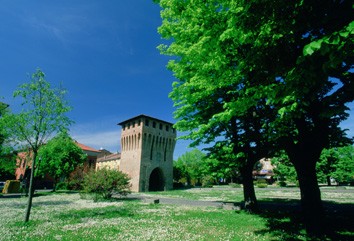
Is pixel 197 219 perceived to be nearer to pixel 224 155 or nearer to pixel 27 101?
pixel 224 155

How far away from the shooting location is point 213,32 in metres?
9.09

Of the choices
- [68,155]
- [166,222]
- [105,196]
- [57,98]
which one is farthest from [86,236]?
[68,155]

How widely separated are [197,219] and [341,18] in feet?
38.2

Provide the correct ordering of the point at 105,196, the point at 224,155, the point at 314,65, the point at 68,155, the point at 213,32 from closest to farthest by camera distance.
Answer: the point at 314,65, the point at 213,32, the point at 224,155, the point at 105,196, the point at 68,155

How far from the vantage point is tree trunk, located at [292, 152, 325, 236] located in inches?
382

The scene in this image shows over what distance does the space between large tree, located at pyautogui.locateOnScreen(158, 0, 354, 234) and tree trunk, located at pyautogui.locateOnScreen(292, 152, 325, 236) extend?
0.04 meters

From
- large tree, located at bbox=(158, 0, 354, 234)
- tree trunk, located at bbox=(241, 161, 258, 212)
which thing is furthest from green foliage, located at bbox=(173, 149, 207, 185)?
large tree, located at bbox=(158, 0, 354, 234)

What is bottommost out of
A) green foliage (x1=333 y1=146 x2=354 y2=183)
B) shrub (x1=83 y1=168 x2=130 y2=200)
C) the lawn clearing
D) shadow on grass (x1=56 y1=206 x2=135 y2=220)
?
shadow on grass (x1=56 y1=206 x2=135 y2=220)

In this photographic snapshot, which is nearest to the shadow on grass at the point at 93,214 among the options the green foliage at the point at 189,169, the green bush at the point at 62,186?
the green bush at the point at 62,186

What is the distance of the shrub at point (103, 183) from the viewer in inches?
936

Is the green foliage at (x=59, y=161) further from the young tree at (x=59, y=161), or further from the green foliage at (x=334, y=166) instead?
the green foliage at (x=334, y=166)

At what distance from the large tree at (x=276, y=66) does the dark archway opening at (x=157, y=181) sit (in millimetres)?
39798

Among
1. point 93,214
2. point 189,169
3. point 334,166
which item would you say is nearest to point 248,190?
point 93,214

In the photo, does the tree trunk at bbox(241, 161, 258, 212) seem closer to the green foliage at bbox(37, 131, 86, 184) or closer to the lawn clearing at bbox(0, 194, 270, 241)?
the lawn clearing at bbox(0, 194, 270, 241)
